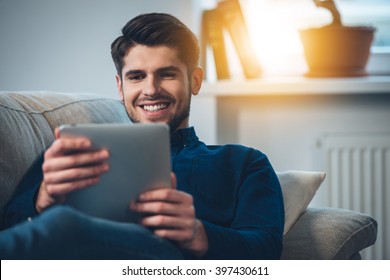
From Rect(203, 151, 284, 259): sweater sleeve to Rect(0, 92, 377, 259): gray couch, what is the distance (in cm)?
9

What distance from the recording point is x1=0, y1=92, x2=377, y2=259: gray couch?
1.20m

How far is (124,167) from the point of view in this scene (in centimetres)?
92

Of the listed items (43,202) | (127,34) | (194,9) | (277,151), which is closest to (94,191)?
(43,202)

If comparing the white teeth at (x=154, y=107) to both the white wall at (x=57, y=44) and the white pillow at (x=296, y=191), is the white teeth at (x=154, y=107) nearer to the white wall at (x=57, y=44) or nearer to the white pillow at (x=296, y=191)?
the white pillow at (x=296, y=191)

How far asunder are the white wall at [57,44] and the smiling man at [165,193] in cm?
78

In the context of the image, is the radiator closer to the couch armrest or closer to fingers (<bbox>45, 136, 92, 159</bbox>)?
the couch armrest

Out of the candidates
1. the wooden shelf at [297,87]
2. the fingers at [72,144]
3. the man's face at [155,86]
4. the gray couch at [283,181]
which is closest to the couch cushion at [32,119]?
the gray couch at [283,181]

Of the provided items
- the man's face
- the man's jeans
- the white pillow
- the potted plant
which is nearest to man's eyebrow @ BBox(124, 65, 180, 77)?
the man's face

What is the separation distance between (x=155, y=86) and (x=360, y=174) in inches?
45.1

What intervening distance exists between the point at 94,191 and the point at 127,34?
48 centimetres

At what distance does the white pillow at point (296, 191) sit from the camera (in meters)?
1.31

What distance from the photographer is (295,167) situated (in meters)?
2.26

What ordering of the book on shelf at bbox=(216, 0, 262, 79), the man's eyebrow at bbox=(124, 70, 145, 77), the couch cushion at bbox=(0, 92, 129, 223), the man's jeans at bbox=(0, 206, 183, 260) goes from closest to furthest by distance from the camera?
the man's jeans at bbox=(0, 206, 183, 260) < the couch cushion at bbox=(0, 92, 129, 223) < the man's eyebrow at bbox=(124, 70, 145, 77) < the book on shelf at bbox=(216, 0, 262, 79)

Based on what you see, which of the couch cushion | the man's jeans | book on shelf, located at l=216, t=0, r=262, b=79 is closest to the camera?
the man's jeans
